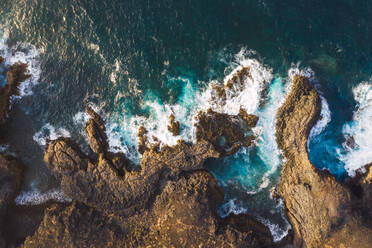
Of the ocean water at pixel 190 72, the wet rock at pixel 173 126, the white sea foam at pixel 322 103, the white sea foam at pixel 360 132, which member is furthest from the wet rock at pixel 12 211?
the white sea foam at pixel 360 132

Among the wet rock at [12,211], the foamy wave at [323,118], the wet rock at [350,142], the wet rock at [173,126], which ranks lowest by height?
the wet rock at [12,211]

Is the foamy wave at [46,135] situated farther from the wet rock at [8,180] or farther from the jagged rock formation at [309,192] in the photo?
the jagged rock formation at [309,192]

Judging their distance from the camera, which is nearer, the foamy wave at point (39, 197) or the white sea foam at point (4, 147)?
the foamy wave at point (39, 197)

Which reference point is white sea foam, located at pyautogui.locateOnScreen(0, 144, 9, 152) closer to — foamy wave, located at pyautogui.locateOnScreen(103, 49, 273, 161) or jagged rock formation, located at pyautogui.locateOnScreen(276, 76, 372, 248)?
foamy wave, located at pyautogui.locateOnScreen(103, 49, 273, 161)

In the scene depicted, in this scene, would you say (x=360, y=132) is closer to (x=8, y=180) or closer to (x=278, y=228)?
(x=278, y=228)

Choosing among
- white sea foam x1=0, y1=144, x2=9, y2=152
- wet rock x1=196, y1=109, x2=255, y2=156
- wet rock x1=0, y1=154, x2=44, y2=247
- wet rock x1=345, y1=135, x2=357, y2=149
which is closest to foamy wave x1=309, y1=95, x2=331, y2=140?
wet rock x1=345, y1=135, x2=357, y2=149

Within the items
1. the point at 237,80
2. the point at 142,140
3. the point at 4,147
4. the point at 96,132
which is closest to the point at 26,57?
the point at 4,147

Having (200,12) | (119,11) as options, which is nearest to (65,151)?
(119,11)

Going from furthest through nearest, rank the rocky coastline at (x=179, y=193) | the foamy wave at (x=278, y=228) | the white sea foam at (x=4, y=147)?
the white sea foam at (x=4, y=147), the foamy wave at (x=278, y=228), the rocky coastline at (x=179, y=193)
